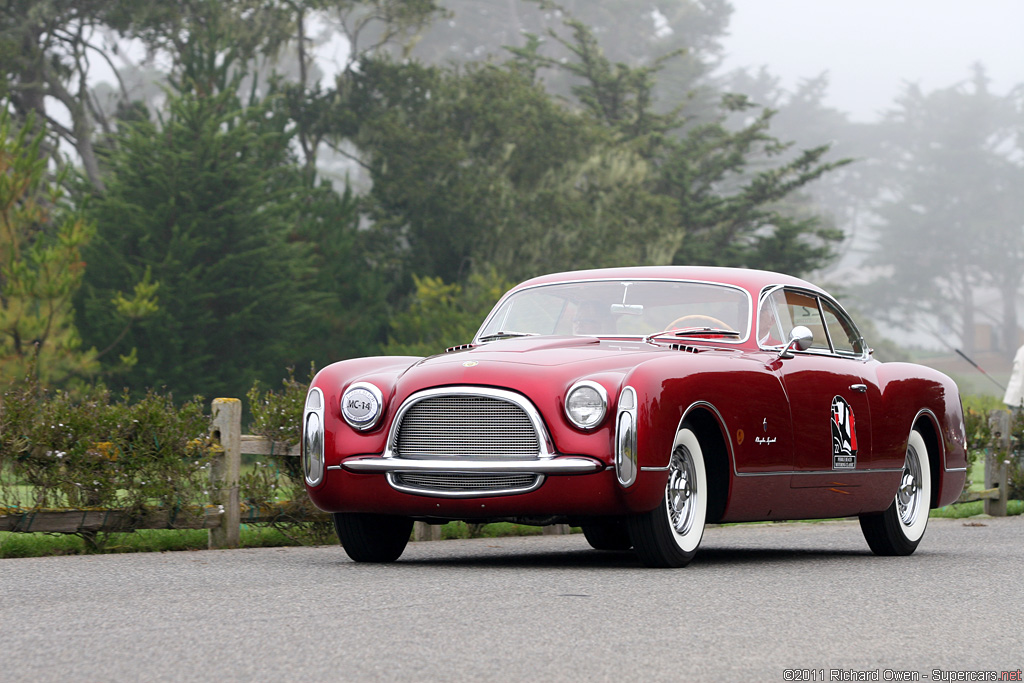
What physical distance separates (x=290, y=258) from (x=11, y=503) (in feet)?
91.8

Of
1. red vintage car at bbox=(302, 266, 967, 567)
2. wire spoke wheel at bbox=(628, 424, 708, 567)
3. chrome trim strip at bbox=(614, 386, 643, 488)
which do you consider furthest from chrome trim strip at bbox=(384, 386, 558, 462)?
wire spoke wheel at bbox=(628, 424, 708, 567)

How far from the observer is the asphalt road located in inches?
202

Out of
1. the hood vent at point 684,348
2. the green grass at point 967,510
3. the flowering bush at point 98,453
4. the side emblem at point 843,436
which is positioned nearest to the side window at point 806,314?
the side emblem at point 843,436

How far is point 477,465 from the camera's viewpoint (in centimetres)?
796

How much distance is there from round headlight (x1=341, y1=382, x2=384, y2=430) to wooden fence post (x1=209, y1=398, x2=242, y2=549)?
1837 millimetres

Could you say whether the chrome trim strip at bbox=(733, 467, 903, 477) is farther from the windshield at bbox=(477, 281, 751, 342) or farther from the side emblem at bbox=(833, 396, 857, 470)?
the windshield at bbox=(477, 281, 751, 342)

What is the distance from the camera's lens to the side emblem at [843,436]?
9625mm

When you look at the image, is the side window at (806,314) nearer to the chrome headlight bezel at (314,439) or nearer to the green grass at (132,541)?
the chrome headlight bezel at (314,439)

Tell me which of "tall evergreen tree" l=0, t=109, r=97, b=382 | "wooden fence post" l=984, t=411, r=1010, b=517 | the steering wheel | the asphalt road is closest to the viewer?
the asphalt road

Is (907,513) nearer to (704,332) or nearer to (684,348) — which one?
(704,332)

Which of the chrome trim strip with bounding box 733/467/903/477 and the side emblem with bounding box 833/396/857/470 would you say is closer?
the chrome trim strip with bounding box 733/467/903/477

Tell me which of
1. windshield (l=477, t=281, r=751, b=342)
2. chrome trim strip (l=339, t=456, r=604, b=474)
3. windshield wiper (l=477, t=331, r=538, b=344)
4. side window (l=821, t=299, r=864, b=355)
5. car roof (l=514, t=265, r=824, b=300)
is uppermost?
car roof (l=514, t=265, r=824, b=300)

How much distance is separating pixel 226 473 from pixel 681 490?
131 inches

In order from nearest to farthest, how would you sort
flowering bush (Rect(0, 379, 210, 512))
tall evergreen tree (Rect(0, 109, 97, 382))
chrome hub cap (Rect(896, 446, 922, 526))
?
flowering bush (Rect(0, 379, 210, 512))
chrome hub cap (Rect(896, 446, 922, 526))
tall evergreen tree (Rect(0, 109, 97, 382))
